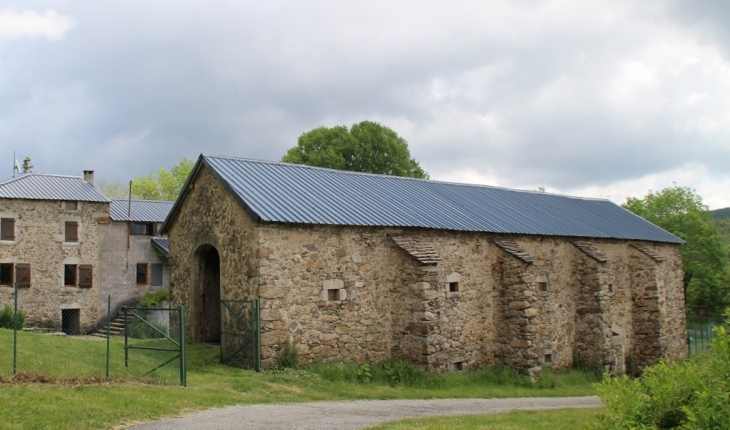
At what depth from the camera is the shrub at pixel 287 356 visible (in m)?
14.1

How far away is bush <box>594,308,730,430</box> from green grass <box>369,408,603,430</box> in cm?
369

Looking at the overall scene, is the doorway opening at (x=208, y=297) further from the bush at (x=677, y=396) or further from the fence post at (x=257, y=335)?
the bush at (x=677, y=396)

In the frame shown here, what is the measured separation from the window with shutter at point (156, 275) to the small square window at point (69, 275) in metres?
3.77

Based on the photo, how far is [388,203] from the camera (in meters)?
18.1

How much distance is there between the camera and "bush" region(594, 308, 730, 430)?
4555 millimetres

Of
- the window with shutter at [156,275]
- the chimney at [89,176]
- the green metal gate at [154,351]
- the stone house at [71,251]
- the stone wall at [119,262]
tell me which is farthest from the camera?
the chimney at [89,176]

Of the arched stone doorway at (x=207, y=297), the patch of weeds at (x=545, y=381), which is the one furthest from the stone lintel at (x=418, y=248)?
the arched stone doorway at (x=207, y=297)

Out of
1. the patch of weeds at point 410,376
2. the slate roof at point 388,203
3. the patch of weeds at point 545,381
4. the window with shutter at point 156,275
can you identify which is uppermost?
the slate roof at point 388,203

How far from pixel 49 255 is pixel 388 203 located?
19.2 metres

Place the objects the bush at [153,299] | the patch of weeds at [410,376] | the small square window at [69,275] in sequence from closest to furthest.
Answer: the patch of weeds at [410,376], the small square window at [69,275], the bush at [153,299]

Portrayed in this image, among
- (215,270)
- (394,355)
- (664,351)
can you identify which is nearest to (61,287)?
(215,270)

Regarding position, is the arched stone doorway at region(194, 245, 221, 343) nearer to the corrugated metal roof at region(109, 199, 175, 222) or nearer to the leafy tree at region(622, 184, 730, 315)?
the corrugated metal roof at region(109, 199, 175, 222)

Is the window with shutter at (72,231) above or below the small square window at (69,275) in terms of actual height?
above

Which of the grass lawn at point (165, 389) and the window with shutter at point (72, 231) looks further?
the window with shutter at point (72, 231)
